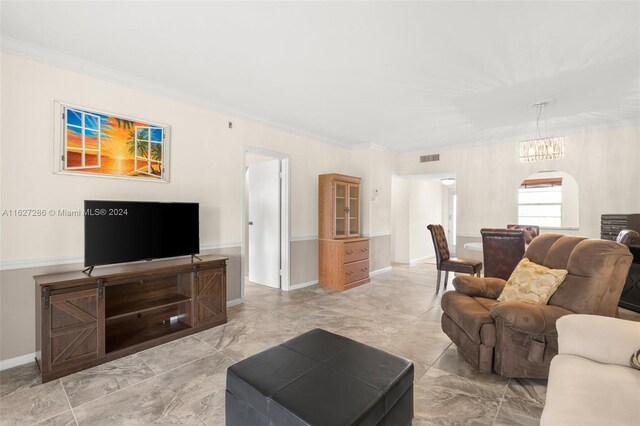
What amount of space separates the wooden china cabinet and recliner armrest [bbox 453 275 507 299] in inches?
89.5

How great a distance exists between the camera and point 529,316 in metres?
2.06

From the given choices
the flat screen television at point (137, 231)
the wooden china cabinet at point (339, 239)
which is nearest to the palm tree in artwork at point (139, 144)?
the flat screen television at point (137, 231)

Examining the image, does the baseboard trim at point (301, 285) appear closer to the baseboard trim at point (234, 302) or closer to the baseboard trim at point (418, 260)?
the baseboard trim at point (234, 302)

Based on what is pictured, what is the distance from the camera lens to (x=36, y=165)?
2.54 meters

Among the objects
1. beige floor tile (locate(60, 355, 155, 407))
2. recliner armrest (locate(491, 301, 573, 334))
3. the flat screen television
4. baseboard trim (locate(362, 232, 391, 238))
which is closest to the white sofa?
recliner armrest (locate(491, 301, 573, 334))

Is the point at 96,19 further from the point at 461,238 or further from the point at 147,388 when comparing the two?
the point at 461,238

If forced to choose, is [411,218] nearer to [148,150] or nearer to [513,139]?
[513,139]

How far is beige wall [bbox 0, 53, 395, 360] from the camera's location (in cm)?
243

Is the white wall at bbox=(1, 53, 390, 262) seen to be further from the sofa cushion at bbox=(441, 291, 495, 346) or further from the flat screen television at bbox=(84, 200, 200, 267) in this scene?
the sofa cushion at bbox=(441, 291, 495, 346)

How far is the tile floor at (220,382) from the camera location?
1859 mm

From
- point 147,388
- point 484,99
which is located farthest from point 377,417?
point 484,99

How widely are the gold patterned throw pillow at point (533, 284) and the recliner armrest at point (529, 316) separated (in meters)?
0.19

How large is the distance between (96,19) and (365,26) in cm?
201

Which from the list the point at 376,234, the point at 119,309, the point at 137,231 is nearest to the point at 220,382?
the point at 119,309
